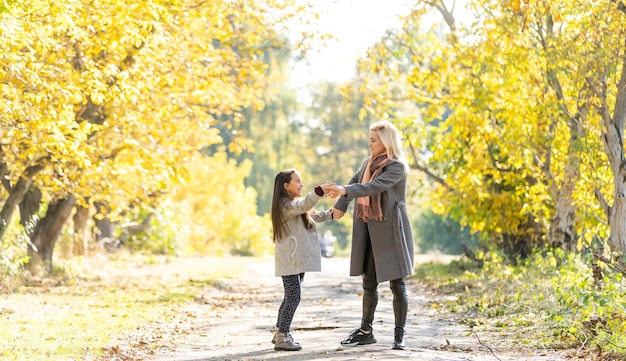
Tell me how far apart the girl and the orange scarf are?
0.33 m

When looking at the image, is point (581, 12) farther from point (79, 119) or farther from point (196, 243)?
point (196, 243)

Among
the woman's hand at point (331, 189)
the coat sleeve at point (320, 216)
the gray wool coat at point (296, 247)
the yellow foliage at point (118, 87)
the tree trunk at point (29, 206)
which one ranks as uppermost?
the yellow foliage at point (118, 87)

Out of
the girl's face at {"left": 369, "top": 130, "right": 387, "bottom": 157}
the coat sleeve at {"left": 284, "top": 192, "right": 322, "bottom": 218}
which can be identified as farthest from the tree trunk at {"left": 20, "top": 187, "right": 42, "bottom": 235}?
the girl's face at {"left": 369, "top": 130, "right": 387, "bottom": 157}

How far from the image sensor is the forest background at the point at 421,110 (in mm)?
11719

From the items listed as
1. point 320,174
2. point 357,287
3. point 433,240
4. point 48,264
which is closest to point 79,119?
point 48,264

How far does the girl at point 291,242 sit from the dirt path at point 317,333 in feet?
1.36

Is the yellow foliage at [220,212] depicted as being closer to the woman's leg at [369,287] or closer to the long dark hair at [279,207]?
the long dark hair at [279,207]

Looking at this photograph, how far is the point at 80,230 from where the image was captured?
23.4 m

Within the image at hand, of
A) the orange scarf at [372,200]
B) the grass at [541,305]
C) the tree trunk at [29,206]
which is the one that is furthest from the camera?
the tree trunk at [29,206]

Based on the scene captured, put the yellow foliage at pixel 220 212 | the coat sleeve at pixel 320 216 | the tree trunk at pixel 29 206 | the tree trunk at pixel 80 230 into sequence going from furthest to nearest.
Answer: the yellow foliage at pixel 220 212 < the tree trunk at pixel 80 230 < the tree trunk at pixel 29 206 < the coat sleeve at pixel 320 216

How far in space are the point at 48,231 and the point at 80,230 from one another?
498cm

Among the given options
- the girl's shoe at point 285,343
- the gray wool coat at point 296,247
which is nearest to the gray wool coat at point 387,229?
the gray wool coat at point 296,247

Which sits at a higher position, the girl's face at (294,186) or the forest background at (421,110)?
the forest background at (421,110)

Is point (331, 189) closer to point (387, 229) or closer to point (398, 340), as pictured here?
point (387, 229)
